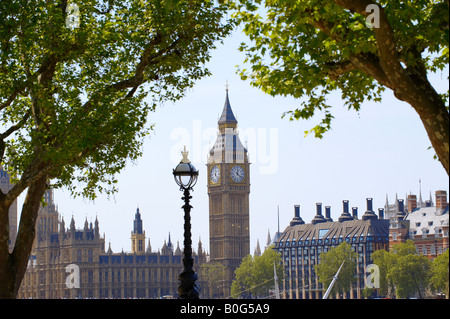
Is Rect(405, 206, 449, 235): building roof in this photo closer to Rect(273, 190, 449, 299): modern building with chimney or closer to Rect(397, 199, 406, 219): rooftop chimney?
Rect(273, 190, 449, 299): modern building with chimney

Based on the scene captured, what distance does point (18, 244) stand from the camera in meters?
18.8

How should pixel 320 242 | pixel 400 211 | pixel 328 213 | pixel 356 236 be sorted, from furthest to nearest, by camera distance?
pixel 328 213 → pixel 320 242 → pixel 356 236 → pixel 400 211

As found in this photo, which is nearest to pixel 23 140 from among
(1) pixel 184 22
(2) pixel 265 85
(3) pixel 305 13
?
(1) pixel 184 22

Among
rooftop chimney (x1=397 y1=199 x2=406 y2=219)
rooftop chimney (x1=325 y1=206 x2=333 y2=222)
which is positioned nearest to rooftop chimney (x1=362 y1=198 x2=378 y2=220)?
rooftop chimney (x1=325 y1=206 x2=333 y2=222)

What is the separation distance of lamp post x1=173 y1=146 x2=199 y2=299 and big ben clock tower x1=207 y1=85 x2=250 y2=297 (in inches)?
5360

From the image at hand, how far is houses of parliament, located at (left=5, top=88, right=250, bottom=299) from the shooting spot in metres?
148

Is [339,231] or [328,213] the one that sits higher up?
[328,213]

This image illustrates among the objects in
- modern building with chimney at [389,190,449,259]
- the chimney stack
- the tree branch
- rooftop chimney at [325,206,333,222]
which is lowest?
the tree branch

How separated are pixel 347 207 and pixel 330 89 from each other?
134 meters

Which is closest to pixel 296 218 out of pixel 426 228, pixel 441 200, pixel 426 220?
pixel 426 220

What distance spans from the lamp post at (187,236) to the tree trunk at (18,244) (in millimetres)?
3670

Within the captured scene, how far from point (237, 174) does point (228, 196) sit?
13.4 feet

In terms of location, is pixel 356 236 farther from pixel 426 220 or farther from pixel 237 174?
pixel 237 174
